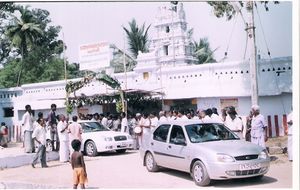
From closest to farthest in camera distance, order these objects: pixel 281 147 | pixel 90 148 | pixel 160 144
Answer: pixel 160 144
pixel 281 147
pixel 90 148

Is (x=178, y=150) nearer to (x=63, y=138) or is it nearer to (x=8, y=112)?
(x=63, y=138)

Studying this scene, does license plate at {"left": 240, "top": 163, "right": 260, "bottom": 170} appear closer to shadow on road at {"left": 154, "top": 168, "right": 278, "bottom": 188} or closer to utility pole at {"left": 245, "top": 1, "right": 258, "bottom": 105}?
shadow on road at {"left": 154, "top": 168, "right": 278, "bottom": 188}

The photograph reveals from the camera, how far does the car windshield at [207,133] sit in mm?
9197

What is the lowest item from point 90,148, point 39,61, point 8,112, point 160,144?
point 90,148

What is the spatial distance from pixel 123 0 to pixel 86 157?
19.5 feet

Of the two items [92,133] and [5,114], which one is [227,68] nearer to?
[92,133]

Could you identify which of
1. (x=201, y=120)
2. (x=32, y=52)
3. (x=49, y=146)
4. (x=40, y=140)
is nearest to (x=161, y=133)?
(x=201, y=120)

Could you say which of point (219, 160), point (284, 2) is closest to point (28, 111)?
point (219, 160)

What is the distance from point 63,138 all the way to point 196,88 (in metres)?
7.06

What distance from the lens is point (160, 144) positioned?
32.8 feet

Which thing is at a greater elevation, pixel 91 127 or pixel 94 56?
pixel 94 56

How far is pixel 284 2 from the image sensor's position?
1036cm

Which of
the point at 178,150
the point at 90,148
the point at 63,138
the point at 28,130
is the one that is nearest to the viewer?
the point at 178,150

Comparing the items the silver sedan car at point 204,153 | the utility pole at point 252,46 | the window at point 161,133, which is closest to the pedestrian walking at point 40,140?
the silver sedan car at point 204,153
